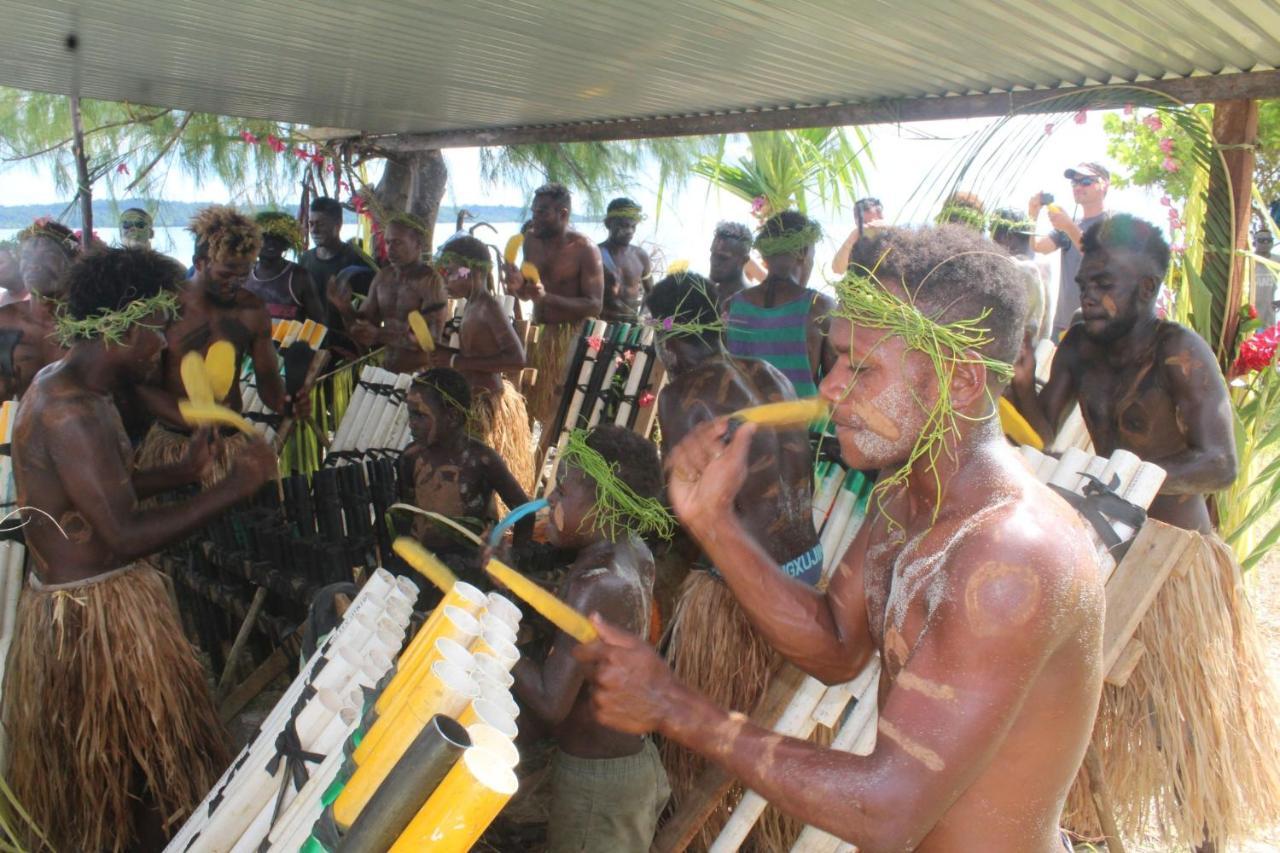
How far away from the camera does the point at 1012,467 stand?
67.7 inches

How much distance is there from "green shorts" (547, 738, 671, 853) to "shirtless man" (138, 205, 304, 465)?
3.17 meters

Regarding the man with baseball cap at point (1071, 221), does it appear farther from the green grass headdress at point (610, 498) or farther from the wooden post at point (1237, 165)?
the green grass headdress at point (610, 498)

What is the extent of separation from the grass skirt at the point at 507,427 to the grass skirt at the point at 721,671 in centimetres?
234

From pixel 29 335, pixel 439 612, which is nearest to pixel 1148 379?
pixel 439 612

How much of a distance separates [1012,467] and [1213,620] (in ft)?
6.56

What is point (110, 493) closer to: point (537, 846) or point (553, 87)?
point (537, 846)

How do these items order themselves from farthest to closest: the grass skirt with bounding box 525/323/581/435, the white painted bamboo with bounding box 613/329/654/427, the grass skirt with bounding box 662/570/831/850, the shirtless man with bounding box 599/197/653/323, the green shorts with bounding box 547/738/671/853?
the shirtless man with bounding box 599/197/653/323 < the grass skirt with bounding box 525/323/581/435 < the white painted bamboo with bounding box 613/329/654/427 < the grass skirt with bounding box 662/570/831/850 < the green shorts with bounding box 547/738/671/853

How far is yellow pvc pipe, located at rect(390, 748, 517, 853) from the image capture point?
134cm

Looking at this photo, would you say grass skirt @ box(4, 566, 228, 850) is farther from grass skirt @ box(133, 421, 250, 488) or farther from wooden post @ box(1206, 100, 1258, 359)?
wooden post @ box(1206, 100, 1258, 359)

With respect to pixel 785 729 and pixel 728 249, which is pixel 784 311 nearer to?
pixel 728 249

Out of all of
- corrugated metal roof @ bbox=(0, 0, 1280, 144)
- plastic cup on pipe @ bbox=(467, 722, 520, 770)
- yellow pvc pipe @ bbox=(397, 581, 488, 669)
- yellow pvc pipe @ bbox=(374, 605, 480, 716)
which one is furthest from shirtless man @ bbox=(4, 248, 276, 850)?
plastic cup on pipe @ bbox=(467, 722, 520, 770)

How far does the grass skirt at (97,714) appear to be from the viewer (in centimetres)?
328

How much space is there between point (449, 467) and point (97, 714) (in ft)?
5.50

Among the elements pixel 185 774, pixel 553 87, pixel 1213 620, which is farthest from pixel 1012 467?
pixel 553 87
